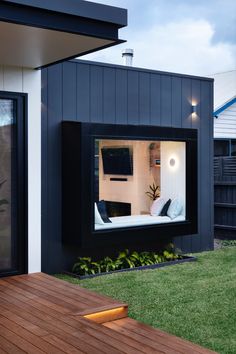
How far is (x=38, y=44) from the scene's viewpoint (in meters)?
4.99

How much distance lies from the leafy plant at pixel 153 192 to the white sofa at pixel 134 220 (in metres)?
0.33

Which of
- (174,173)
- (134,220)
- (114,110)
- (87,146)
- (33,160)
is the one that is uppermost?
(114,110)

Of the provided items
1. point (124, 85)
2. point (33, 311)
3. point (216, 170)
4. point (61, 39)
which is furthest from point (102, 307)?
point (216, 170)

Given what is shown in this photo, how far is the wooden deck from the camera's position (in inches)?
145

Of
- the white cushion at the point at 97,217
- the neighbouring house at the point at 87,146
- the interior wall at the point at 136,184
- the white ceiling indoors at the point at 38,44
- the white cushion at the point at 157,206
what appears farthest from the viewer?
the white cushion at the point at 157,206

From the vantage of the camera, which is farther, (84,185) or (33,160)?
(84,185)

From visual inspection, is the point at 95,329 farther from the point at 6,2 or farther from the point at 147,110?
the point at 147,110

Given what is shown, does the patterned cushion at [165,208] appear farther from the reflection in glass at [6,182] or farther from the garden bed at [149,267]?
the reflection in glass at [6,182]

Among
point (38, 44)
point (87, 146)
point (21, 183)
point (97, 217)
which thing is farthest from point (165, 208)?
point (38, 44)

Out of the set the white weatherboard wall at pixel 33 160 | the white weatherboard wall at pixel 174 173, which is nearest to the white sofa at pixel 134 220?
the white weatherboard wall at pixel 174 173

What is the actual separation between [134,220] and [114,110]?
1.61 meters

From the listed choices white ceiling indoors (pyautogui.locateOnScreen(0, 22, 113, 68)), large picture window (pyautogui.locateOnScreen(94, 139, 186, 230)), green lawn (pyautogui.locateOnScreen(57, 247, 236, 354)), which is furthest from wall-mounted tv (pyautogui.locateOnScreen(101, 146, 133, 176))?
white ceiling indoors (pyautogui.locateOnScreen(0, 22, 113, 68))

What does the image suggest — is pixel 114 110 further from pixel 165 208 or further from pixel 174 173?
pixel 165 208

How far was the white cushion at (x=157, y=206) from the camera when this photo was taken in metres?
7.93
